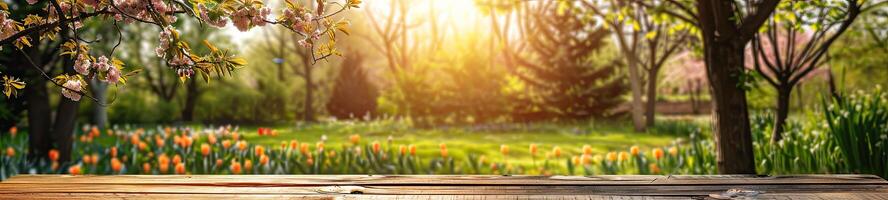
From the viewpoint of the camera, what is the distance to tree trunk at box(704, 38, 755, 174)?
4.56m

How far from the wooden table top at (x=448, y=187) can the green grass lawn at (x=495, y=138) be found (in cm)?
709

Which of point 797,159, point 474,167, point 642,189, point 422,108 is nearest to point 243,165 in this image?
point 474,167

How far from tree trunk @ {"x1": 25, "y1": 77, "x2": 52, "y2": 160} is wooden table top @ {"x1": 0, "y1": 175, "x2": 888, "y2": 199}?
5.78 m

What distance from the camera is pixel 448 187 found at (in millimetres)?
2355

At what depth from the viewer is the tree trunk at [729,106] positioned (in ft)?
15.0

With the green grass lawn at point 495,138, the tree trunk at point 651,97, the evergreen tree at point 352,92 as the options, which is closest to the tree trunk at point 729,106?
the green grass lawn at point 495,138

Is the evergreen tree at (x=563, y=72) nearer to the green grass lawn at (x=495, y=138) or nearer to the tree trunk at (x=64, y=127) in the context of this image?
the green grass lawn at (x=495, y=138)

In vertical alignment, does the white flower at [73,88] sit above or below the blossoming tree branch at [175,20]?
below

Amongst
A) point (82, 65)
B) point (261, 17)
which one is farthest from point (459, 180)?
point (82, 65)

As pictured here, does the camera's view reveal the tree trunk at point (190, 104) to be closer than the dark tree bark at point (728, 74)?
No

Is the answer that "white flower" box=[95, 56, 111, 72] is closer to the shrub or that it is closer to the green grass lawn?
the shrub

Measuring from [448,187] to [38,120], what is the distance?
22.7 feet

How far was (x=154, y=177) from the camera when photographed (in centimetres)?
268

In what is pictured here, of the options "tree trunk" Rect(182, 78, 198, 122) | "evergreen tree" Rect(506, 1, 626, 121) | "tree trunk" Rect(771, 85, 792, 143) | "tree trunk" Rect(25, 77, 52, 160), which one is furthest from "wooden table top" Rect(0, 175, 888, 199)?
"tree trunk" Rect(182, 78, 198, 122)
